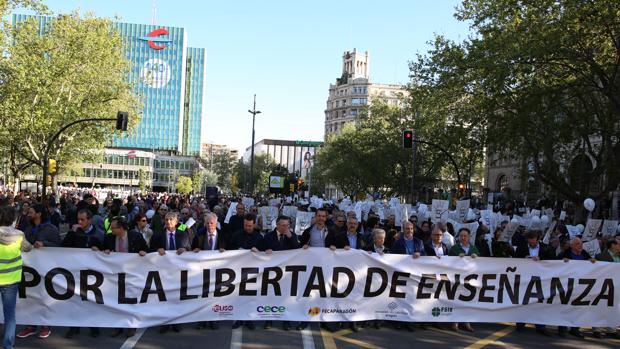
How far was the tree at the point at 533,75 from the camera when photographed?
20.6m

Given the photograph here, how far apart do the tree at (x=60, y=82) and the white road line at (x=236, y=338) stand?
31.3 metres

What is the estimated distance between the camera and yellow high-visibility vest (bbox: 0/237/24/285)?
583cm

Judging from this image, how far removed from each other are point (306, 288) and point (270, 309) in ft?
1.76

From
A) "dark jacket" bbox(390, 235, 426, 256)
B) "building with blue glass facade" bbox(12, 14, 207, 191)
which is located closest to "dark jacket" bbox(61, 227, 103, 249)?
"dark jacket" bbox(390, 235, 426, 256)

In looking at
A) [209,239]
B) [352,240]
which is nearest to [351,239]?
[352,240]

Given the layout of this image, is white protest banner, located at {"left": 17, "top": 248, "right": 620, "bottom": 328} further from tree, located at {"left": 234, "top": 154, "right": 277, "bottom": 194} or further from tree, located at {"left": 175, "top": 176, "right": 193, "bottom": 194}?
tree, located at {"left": 175, "top": 176, "right": 193, "bottom": 194}

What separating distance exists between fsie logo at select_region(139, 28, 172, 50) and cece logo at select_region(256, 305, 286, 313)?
421ft

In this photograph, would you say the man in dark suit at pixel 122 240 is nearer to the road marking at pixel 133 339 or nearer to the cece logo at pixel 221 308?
the road marking at pixel 133 339

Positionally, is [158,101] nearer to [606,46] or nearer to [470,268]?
[606,46]

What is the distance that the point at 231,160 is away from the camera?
131 meters

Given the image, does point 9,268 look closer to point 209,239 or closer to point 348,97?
point 209,239

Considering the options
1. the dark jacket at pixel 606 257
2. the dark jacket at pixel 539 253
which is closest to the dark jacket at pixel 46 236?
the dark jacket at pixel 539 253

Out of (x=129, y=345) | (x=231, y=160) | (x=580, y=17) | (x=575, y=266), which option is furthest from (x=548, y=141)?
(x=231, y=160)

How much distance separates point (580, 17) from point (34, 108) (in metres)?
31.7
